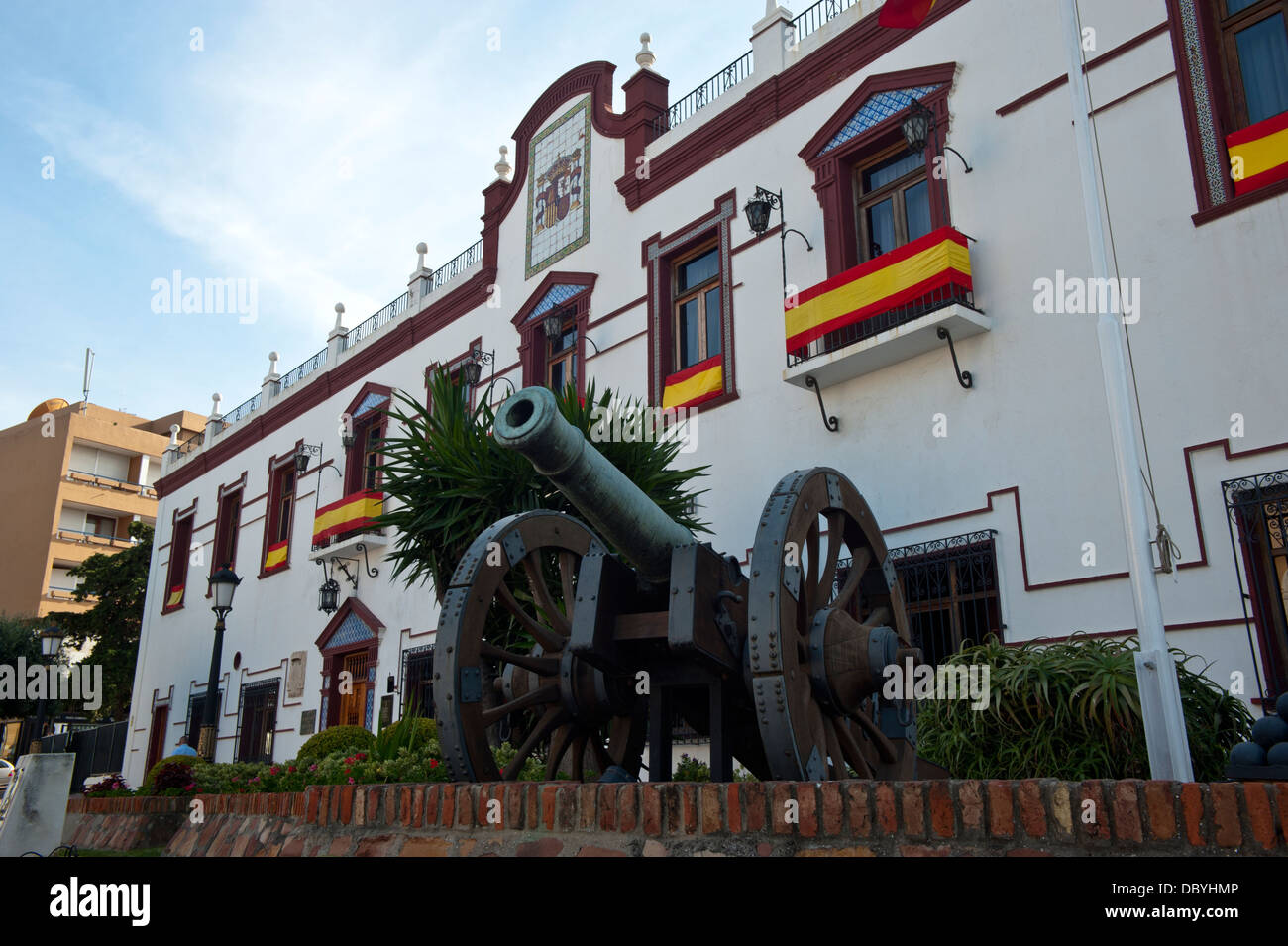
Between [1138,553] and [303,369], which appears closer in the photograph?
[1138,553]

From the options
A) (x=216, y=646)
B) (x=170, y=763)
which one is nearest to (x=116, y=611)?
(x=216, y=646)

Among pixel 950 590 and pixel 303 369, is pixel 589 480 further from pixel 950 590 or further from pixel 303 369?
pixel 303 369

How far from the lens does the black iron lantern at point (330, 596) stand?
18.5m

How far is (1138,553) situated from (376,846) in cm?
413

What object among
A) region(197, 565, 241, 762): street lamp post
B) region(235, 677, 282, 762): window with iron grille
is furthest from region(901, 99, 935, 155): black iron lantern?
region(235, 677, 282, 762): window with iron grille

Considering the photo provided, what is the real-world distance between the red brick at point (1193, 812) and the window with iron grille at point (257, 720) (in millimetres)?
19183

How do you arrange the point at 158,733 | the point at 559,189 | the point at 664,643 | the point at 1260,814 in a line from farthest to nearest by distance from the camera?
1. the point at 158,733
2. the point at 559,189
3. the point at 664,643
4. the point at 1260,814

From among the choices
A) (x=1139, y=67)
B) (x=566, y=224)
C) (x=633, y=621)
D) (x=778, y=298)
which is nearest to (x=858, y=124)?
(x=778, y=298)

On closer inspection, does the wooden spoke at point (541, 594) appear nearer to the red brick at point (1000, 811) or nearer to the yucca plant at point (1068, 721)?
the yucca plant at point (1068, 721)

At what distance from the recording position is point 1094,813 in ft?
9.60

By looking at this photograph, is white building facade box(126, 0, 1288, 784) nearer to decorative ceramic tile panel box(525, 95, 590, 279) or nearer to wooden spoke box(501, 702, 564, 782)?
decorative ceramic tile panel box(525, 95, 590, 279)

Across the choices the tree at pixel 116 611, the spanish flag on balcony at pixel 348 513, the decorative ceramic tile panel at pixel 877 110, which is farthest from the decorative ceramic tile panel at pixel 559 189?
the tree at pixel 116 611

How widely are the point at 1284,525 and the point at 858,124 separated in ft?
19.5

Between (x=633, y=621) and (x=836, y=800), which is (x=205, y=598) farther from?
(x=836, y=800)
